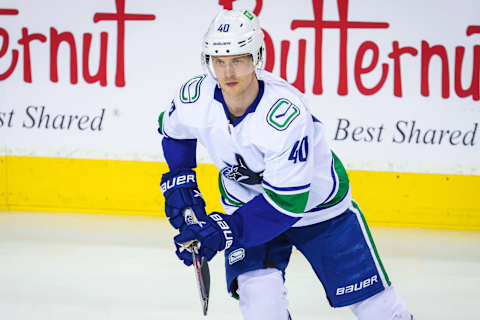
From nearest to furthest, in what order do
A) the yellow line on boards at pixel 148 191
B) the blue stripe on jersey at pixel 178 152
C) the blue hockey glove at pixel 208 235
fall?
the blue hockey glove at pixel 208 235, the blue stripe on jersey at pixel 178 152, the yellow line on boards at pixel 148 191

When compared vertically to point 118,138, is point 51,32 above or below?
above

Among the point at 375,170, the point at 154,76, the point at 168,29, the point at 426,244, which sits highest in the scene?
the point at 168,29

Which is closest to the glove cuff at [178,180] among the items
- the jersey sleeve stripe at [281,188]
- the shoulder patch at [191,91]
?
the shoulder patch at [191,91]

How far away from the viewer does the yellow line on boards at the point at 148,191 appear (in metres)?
4.73

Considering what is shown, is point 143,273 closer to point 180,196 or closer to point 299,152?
point 180,196

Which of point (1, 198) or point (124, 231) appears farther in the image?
point (1, 198)

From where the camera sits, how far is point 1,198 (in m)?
4.98

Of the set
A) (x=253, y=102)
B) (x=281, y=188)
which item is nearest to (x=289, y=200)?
(x=281, y=188)

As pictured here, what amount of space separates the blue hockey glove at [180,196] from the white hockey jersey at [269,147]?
0.37 ft

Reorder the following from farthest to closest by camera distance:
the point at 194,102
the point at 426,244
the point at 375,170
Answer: the point at 375,170 < the point at 426,244 < the point at 194,102

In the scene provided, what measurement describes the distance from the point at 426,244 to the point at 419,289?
78 cm

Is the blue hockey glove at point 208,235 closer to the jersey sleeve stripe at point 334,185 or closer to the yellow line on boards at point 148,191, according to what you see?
the jersey sleeve stripe at point 334,185

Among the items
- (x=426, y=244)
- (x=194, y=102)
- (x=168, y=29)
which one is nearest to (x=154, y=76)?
(x=168, y=29)

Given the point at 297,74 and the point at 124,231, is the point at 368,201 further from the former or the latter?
the point at 124,231
